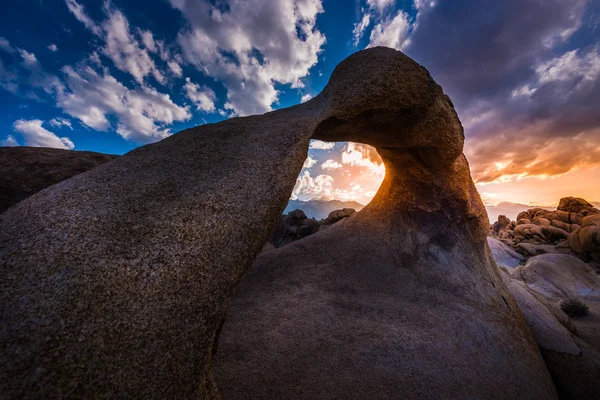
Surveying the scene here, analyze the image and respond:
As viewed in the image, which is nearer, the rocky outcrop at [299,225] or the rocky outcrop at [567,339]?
the rocky outcrop at [567,339]

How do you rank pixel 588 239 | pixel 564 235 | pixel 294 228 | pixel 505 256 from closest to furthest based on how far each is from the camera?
1. pixel 294 228
2. pixel 588 239
3. pixel 505 256
4. pixel 564 235

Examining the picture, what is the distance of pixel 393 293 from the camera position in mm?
5227

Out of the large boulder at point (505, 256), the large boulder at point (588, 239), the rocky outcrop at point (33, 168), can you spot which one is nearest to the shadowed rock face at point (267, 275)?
the rocky outcrop at point (33, 168)

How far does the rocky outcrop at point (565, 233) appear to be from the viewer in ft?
60.6

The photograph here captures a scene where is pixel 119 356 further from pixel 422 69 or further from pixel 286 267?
pixel 422 69

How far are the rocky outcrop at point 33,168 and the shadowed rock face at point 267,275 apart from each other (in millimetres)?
2199

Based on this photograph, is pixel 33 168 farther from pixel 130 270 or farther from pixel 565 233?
pixel 565 233

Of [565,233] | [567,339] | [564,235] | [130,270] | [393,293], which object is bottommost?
[567,339]

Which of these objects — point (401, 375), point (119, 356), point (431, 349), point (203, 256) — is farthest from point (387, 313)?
point (119, 356)

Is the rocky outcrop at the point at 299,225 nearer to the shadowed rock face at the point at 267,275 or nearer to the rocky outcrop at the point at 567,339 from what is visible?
the shadowed rock face at the point at 267,275

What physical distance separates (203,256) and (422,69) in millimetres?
5583

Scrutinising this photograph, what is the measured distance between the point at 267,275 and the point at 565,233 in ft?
109

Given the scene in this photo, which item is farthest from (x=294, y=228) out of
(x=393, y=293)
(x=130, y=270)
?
(x=130, y=270)

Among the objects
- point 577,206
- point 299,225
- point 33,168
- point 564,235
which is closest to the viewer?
point 33,168
